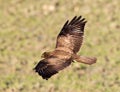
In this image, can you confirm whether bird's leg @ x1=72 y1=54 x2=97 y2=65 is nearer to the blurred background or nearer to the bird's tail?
the bird's tail

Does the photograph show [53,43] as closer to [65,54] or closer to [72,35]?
[72,35]

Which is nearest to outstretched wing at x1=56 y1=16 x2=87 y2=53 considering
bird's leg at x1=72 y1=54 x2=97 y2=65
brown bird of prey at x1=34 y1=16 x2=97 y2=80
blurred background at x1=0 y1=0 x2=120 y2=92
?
brown bird of prey at x1=34 y1=16 x2=97 y2=80

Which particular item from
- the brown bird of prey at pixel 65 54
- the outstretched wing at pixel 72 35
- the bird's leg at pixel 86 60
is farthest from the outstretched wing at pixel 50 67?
the outstretched wing at pixel 72 35

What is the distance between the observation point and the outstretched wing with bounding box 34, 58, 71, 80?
7.95 metres

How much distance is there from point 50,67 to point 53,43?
20.7 ft

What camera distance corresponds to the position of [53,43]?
14.4m

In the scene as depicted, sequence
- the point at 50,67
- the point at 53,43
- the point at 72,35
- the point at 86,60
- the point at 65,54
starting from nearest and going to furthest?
the point at 50,67
the point at 86,60
the point at 65,54
the point at 72,35
the point at 53,43

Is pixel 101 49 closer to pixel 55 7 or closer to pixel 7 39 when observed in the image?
pixel 7 39

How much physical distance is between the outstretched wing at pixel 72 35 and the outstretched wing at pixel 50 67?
789 millimetres

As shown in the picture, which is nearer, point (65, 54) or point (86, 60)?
point (86, 60)

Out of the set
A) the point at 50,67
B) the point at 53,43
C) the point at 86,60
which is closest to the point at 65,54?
the point at 86,60

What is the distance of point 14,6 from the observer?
1738cm

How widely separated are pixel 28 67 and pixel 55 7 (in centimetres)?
443

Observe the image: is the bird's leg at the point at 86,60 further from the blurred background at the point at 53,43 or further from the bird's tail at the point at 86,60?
the blurred background at the point at 53,43
